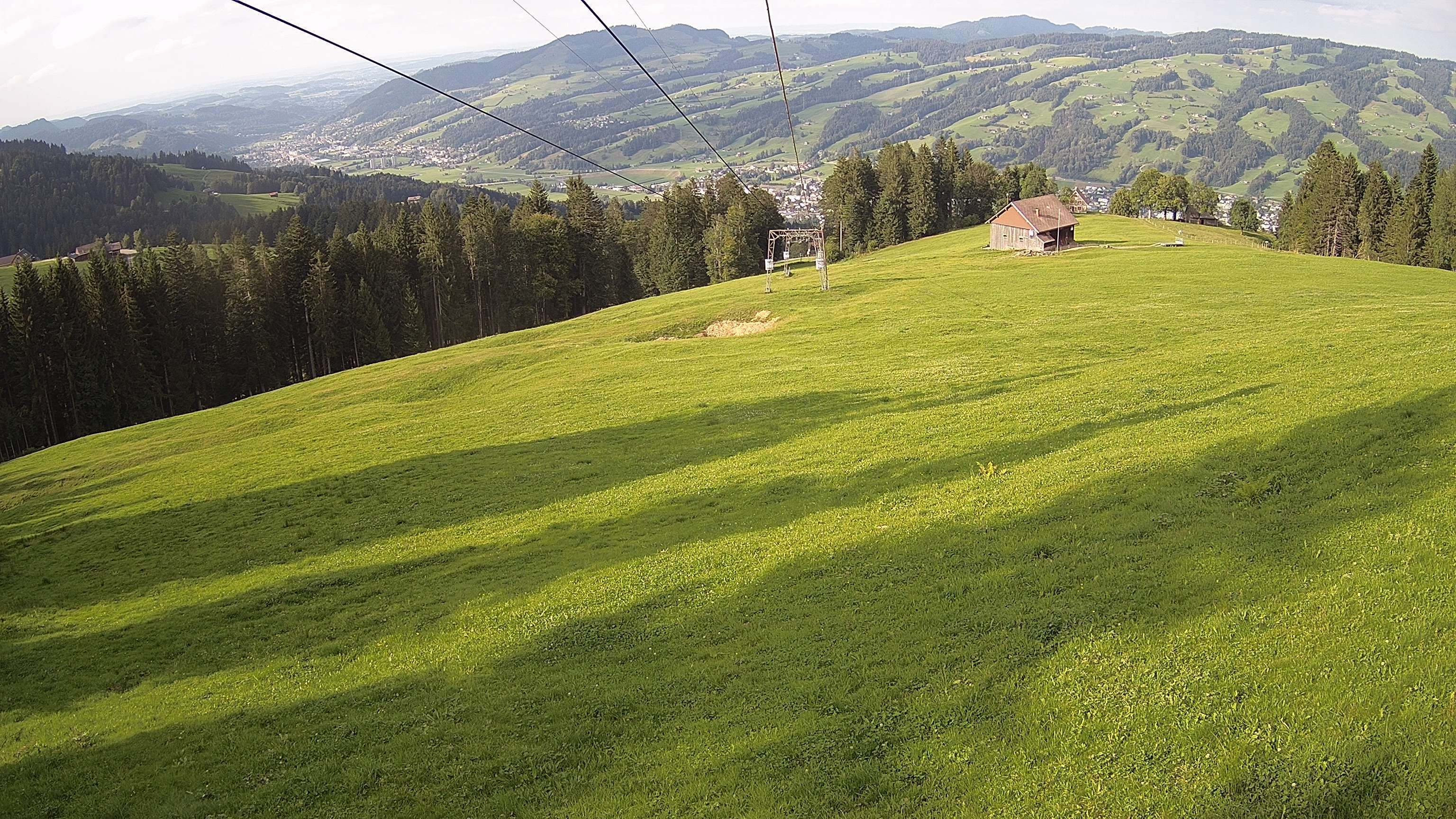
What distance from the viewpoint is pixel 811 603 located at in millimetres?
14727

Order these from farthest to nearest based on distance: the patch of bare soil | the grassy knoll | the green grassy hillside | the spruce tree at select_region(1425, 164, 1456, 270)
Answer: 1. the grassy knoll
2. the spruce tree at select_region(1425, 164, 1456, 270)
3. the patch of bare soil
4. the green grassy hillside

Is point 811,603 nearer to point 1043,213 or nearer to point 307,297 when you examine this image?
point 1043,213

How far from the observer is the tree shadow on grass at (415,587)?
17.0 meters

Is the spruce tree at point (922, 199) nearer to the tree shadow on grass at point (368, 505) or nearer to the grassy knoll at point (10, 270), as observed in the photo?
A: the tree shadow on grass at point (368, 505)

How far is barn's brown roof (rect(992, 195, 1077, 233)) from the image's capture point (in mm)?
73606

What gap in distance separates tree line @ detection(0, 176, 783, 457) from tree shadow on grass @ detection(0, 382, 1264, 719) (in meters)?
57.9

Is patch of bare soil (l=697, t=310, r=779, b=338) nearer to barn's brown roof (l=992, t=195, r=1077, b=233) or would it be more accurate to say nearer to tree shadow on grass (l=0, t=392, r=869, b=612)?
tree shadow on grass (l=0, t=392, r=869, b=612)

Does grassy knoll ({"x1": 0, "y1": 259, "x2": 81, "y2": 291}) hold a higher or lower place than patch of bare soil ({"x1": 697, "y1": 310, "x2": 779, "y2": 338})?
higher

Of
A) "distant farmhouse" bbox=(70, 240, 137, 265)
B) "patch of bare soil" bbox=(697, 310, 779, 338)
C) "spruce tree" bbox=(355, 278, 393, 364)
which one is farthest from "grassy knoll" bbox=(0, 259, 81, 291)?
"patch of bare soil" bbox=(697, 310, 779, 338)

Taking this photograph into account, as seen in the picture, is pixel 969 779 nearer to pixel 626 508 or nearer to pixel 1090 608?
pixel 1090 608

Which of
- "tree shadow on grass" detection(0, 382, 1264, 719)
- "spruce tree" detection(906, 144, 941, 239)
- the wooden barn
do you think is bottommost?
"tree shadow on grass" detection(0, 382, 1264, 719)

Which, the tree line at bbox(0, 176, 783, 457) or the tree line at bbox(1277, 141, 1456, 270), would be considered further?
the tree line at bbox(1277, 141, 1456, 270)

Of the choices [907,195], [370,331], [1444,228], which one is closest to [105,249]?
[370,331]

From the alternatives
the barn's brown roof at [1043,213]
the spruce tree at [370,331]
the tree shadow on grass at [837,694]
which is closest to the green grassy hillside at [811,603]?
the tree shadow on grass at [837,694]
